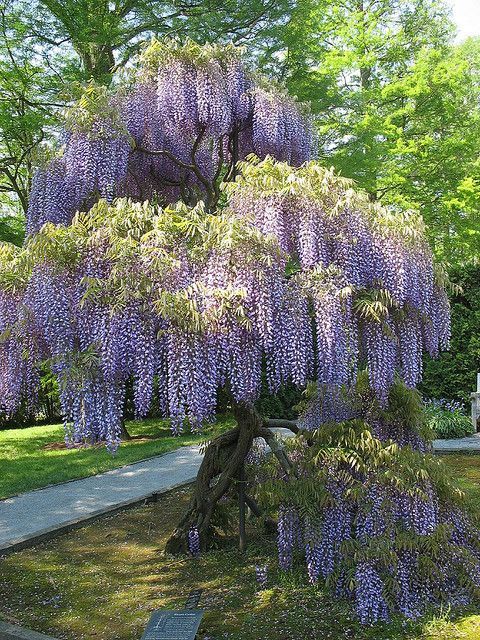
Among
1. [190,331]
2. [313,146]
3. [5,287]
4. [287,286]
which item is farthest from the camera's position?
[313,146]

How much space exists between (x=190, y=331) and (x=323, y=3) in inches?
505

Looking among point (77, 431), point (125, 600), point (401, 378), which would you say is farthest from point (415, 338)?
point (125, 600)

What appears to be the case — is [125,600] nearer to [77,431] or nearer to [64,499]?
[77,431]

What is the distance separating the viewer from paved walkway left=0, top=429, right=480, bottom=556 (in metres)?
6.36

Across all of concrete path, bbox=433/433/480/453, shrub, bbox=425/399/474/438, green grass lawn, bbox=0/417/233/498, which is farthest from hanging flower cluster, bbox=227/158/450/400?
shrub, bbox=425/399/474/438

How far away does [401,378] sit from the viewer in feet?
15.9

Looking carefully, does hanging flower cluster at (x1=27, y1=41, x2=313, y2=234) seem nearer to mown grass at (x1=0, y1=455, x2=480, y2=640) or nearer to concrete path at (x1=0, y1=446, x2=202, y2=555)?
mown grass at (x1=0, y1=455, x2=480, y2=640)

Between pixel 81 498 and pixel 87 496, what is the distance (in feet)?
0.38

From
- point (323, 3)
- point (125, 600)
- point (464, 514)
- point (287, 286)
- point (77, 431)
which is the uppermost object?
point (323, 3)

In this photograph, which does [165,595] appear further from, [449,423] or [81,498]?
[449,423]

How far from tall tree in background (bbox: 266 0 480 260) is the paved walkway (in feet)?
20.1

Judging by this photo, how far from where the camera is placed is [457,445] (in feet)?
33.8

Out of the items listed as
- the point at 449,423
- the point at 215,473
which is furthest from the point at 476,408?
the point at 215,473

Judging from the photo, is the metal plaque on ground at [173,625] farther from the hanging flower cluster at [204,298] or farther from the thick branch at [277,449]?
the thick branch at [277,449]
